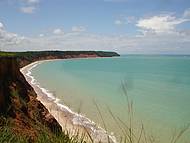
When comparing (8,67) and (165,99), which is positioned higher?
(8,67)

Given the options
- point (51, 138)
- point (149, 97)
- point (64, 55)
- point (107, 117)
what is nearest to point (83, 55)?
point (64, 55)

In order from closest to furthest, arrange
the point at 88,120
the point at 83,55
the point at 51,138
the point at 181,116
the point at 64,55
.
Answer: the point at 51,138 → the point at 88,120 → the point at 181,116 → the point at 64,55 → the point at 83,55

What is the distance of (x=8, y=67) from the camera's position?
14586 millimetres

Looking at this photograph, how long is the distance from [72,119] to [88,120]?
3.02ft

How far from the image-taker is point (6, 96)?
12039mm

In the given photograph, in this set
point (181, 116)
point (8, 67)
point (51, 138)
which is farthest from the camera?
point (181, 116)

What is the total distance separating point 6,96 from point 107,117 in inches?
289

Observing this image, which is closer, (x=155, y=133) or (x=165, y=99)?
(x=155, y=133)

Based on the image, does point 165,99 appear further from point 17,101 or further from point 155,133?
point 17,101

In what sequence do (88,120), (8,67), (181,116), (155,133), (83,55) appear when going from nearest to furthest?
(8,67) < (155,133) < (88,120) < (181,116) < (83,55)

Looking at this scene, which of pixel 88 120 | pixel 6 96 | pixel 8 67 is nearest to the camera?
pixel 6 96

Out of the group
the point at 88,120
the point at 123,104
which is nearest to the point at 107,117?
the point at 88,120

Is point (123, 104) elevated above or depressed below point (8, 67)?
below

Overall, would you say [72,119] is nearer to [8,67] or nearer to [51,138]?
[8,67]
